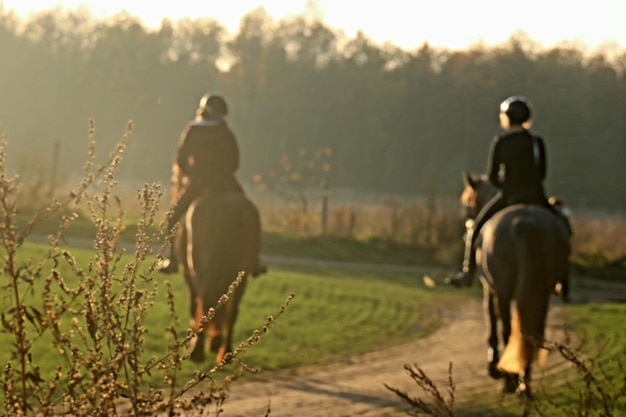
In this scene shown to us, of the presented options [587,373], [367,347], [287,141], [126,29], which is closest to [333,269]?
[367,347]

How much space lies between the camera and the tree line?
67.1 m

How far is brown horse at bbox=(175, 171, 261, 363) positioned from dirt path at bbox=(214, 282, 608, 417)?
2.54 feet

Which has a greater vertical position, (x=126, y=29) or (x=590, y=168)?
(x=126, y=29)

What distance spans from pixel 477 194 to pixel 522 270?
2.58 m

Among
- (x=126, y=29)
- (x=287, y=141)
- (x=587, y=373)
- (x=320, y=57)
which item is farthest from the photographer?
(x=320, y=57)

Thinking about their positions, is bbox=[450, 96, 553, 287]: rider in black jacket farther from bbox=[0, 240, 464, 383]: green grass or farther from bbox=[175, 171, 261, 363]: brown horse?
bbox=[0, 240, 464, 383]: green grass

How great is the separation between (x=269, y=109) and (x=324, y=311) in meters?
60.3

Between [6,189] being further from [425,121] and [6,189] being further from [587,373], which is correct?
[425,121]

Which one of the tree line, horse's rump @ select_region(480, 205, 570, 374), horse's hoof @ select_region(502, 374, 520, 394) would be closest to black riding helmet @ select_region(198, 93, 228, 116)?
horse's rump @ select_region(480, 205, 570, 374)

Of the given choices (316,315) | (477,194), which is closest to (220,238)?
(477,194)

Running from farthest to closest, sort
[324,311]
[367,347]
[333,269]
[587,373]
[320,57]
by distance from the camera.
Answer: [320,57]
[333,269]
[324,311]
[367,347]
[587,373]

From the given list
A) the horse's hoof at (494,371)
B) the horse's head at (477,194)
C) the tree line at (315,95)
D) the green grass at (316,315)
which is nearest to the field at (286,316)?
the green grass at (316,315)

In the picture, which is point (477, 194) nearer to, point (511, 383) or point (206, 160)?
point (511, 383)

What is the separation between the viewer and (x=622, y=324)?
21250 millimetres
